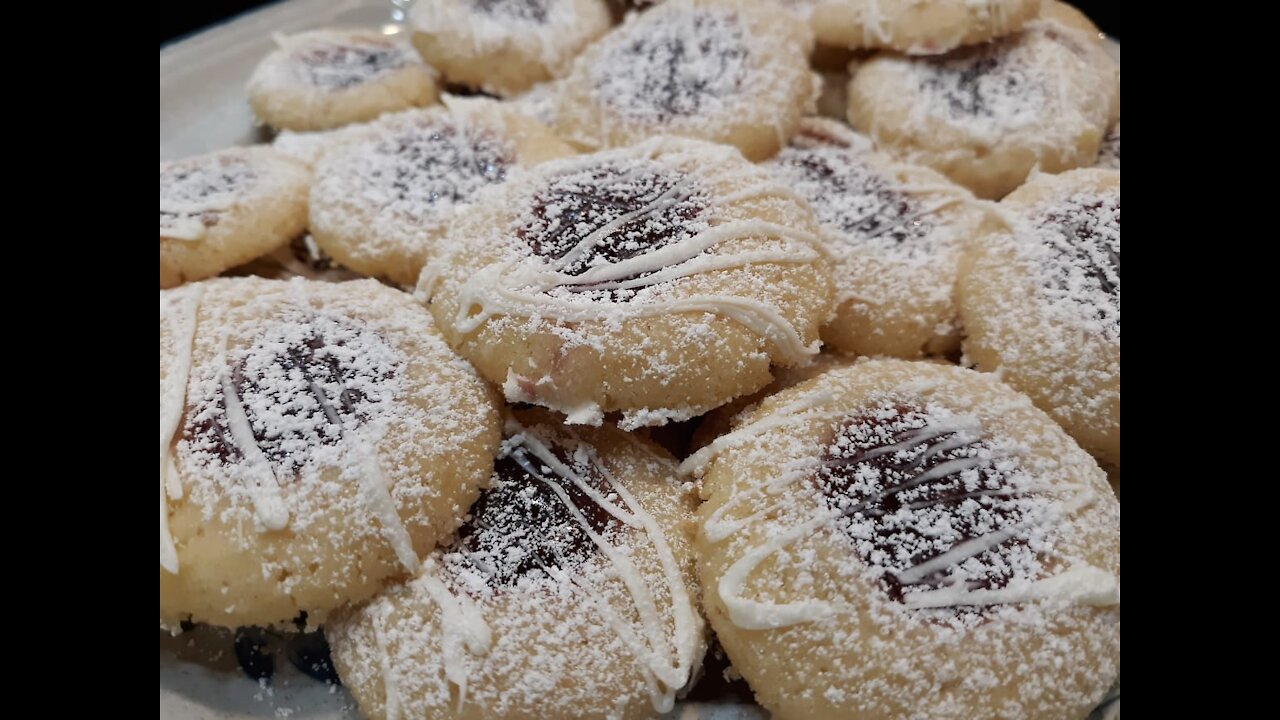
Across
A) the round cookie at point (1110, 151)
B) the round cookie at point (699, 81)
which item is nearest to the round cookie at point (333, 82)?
the round cookie at point (699, 81)

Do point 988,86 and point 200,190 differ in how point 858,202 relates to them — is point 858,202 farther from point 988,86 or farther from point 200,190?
point 200,190

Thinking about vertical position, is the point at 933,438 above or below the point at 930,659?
above

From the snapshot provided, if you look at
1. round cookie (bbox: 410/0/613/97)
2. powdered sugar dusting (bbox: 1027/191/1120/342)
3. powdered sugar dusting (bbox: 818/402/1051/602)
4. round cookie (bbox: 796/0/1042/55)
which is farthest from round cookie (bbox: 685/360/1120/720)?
round cookie (bbox: 410/0/613/97)

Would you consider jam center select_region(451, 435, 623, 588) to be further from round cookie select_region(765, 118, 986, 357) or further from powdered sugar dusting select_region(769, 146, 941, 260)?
powdered sugar dusting select_region(769, 146, 941, 260)

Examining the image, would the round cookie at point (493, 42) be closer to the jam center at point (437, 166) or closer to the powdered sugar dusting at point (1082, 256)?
the jam center at point (437, 166)

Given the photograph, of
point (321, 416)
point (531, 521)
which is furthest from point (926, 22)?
point (321, 416)
